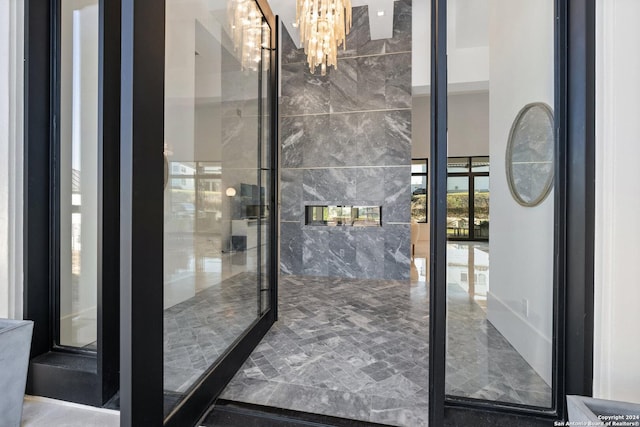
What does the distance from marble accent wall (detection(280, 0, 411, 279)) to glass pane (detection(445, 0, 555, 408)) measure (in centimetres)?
323

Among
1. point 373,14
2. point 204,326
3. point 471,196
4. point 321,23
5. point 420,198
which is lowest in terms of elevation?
point 204,326

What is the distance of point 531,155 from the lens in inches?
65.0

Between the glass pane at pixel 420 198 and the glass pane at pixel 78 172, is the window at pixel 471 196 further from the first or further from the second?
the glass pane at pixel 420 198

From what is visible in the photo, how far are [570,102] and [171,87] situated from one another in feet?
5.92

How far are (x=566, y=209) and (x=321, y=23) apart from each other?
3172 millimetres

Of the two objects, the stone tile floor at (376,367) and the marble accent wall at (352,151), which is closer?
the stone tile floor at (376,367)

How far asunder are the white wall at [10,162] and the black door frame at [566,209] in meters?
2.11

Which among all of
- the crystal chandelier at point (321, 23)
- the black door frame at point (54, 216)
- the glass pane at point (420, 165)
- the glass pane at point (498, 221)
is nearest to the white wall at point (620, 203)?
the glass pane at point (498, 221)

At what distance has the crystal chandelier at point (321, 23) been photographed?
133 inches

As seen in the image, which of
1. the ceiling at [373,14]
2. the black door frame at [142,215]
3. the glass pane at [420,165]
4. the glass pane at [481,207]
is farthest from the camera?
the glass pane at [420,165]

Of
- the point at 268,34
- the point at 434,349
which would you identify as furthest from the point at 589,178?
the point at 268,34

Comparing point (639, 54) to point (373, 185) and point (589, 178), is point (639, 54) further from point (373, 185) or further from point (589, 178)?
point (373, 185)

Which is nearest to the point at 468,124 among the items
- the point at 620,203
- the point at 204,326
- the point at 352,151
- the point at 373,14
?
the point at 620,203

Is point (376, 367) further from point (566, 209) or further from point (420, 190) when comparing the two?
point (420, 190)
